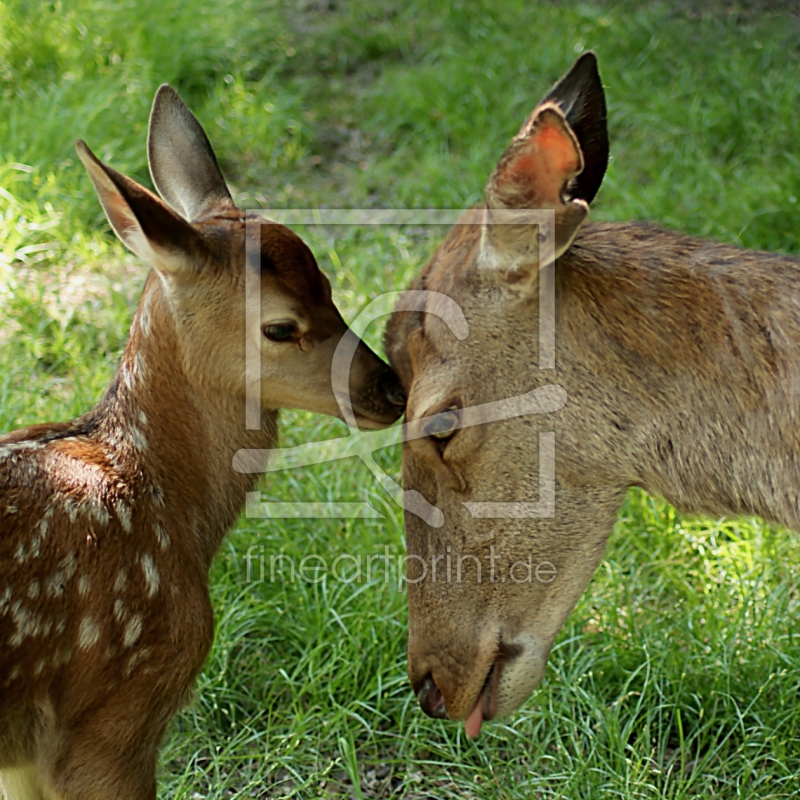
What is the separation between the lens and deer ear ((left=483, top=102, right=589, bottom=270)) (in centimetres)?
262

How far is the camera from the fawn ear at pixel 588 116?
306 centimetres

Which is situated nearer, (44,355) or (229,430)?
(229,430)

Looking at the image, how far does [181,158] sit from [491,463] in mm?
1570

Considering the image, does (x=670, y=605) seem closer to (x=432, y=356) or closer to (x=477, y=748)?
(x=477, y=748)

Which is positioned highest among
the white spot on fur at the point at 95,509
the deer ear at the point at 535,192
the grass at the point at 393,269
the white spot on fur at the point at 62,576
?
the deer ear at the point at 535,192

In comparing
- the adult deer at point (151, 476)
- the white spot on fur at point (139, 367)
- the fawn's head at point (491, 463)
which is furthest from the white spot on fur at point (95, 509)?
the fawn's head at point (491, 463)

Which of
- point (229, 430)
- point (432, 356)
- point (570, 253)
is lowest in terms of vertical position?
point (229, 430)

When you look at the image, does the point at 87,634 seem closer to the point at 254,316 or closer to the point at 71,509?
the point at 71,509

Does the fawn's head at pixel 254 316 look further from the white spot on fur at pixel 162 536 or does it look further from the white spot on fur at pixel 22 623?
the white spot on fur at pixel 22 623

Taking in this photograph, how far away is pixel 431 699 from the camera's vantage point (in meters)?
3.33

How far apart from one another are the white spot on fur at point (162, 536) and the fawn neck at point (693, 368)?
127cm

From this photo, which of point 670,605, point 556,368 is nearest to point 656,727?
point 670,605

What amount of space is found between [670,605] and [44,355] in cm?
312

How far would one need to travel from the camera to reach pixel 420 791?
3824 mm
